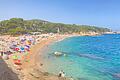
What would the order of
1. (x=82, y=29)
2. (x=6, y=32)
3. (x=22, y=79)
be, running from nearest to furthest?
(x=22, y=79)
(x=6, y=32)
(x=82, y=29)

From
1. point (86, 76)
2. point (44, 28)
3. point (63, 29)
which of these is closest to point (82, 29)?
point (63, 29)

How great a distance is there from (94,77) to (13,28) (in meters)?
87.4

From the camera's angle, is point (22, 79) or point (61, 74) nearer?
point (22, 79)

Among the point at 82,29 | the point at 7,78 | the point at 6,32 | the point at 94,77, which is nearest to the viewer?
the point at 7,78

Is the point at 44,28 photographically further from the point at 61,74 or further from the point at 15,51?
the point at 61,74

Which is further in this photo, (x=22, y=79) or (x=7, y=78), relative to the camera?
(x=22, y=79)

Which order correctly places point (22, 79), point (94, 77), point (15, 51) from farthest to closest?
point (15, 51)
point (94, 77)
point (22, 79)

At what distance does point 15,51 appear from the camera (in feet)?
138

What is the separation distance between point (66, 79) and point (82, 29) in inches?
6687

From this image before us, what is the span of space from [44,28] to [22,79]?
126 metres

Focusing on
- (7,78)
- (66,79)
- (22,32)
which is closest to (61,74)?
(66,79)

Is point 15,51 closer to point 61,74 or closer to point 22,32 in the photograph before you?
point 61,74

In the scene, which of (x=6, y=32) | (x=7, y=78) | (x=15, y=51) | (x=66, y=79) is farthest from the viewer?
(x=6, y=32)

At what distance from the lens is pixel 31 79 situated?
21.9 metres
